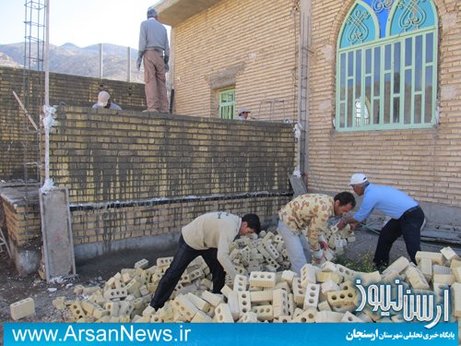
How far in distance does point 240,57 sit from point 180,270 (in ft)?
24.7

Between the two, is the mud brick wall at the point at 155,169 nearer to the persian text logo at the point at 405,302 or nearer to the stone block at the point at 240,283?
the stone block at the point at 240,283

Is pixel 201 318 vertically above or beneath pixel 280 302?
beneath

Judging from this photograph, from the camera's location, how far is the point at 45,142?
5578 mm

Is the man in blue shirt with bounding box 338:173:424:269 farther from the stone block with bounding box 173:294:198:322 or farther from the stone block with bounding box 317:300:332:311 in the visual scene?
the stone block with bounding box 173:294:198:322

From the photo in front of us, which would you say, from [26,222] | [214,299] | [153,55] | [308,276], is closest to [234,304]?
[214,299]

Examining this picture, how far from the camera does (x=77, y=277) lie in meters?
5.61

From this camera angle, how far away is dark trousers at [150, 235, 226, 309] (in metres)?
4.39

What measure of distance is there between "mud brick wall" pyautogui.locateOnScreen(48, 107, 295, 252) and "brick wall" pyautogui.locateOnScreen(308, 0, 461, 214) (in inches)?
36.0

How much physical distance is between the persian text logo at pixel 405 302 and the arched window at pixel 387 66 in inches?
156

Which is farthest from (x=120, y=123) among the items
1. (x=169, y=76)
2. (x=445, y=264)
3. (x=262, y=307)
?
(x=169, y=76)

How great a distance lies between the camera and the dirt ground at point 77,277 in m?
4.76

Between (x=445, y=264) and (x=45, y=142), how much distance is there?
5.12 metres

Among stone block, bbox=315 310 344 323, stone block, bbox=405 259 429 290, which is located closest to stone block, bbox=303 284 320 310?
stone block, bbox=315 310 344 323

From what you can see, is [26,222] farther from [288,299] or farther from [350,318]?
[350,318]
